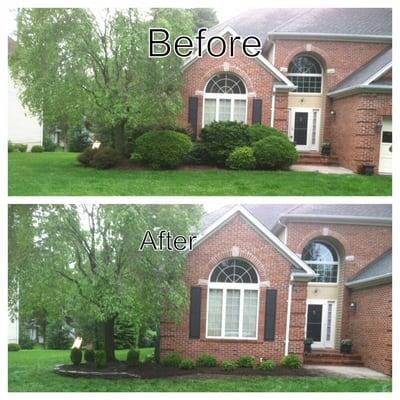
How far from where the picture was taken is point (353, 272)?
41.8ft

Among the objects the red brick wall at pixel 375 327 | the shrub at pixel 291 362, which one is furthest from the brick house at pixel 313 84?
the shrub at pixel 291 362

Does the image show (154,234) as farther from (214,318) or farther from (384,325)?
(384,325)

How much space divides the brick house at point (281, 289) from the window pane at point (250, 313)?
0.07ft

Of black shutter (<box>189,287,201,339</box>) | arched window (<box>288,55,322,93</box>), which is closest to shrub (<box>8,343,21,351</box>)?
black shutter (<box>189,287,201,339</box>)

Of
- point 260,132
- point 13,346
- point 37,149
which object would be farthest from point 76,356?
point 260,132

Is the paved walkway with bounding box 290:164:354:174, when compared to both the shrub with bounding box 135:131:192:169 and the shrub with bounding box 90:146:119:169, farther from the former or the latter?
the shrub with bounding box 90:146:119:169

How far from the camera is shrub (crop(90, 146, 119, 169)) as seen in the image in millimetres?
12117

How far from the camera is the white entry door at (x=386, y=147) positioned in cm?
1252

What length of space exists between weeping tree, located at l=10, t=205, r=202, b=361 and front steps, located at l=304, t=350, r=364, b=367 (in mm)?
2879

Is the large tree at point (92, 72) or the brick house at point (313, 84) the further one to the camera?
the brick house at point (313, 84)

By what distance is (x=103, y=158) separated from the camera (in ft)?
39.8

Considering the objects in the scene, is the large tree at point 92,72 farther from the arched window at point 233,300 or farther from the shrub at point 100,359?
the shrub at point 100,359

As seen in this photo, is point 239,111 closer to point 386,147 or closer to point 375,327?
point 386,147

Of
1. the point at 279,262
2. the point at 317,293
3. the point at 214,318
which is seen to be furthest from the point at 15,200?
the point at 317,293
